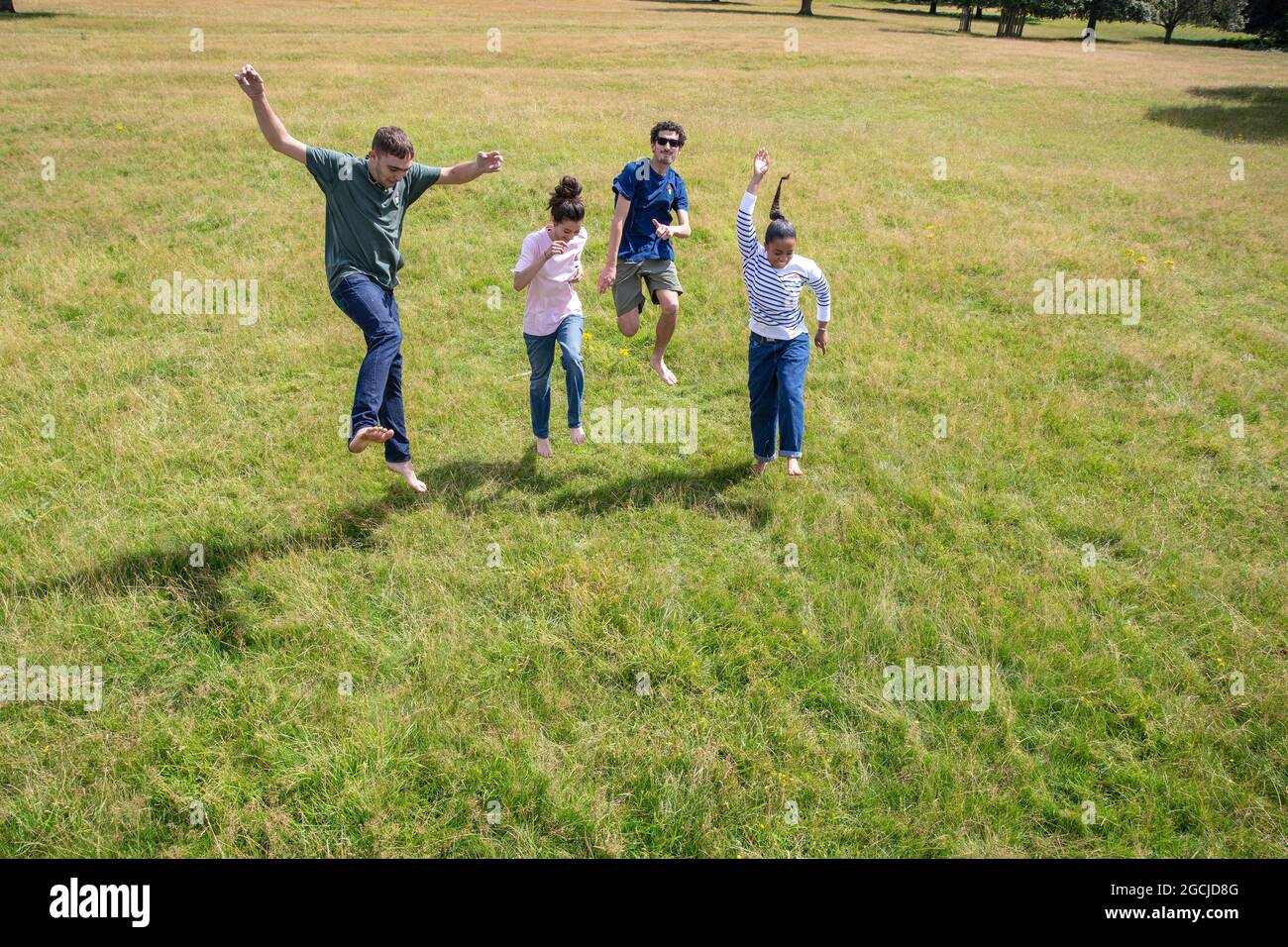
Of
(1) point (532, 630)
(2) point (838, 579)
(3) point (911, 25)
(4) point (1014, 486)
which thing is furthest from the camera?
(3) point (911, 25)

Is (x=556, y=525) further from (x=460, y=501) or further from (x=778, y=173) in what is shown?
(x=778, y=173)

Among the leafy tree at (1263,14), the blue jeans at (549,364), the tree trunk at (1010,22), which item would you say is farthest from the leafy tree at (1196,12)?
the blue jeans at (549,364)

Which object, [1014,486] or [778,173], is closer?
[1014,486]

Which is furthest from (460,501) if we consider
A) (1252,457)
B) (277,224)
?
(277,224)

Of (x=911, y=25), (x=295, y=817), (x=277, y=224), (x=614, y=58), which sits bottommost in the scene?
(x=295, y=817)

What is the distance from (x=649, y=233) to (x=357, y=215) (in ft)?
11.0

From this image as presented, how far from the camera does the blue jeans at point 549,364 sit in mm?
7438

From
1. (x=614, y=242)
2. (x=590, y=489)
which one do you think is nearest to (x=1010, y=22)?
(x=614, y=242)

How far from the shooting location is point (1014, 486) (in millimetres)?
7664

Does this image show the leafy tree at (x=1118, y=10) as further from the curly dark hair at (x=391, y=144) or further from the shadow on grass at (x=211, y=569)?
the shadow on grass at (x=211, y=569)

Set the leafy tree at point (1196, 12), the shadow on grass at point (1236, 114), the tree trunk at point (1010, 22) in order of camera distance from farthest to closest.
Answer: the leafy tree at point (1196, 12) < the tree trunk at point (1010, 22) < the shadow on grass at point (1236, 114)

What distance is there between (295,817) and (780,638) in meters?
Result: 3.32

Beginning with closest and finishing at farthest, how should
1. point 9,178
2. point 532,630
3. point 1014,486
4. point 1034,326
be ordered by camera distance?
A: point 532,630, point 1014,486, point 1034,326, point 9,178

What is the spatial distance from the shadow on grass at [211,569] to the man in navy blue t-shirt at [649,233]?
351 cm
